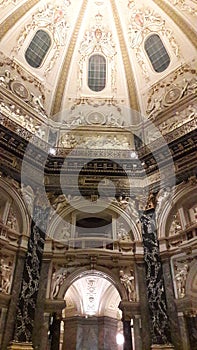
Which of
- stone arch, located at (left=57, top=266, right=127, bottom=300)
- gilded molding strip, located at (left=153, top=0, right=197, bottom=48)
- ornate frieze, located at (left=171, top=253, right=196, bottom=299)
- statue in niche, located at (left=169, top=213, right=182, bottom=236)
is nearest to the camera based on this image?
ornate frieze, located at (left=171, top=253, right=196, bottom=299)

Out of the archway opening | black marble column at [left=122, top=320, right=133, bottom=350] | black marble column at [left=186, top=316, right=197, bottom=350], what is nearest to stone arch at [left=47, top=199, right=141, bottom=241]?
black marble column at [left=122, top=320, right=133, bottom=350]

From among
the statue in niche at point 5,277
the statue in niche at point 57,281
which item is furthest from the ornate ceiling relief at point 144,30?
the statue in niche at point 5,277

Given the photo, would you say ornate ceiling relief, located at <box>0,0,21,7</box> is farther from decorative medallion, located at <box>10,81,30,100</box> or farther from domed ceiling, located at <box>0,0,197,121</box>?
decorative medallion, located at <box>10,81,30,100</box>

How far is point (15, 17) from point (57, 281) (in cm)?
1189

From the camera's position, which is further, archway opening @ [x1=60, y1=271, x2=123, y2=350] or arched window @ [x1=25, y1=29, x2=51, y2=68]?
archway opening @ [x1=60, y1=271, x2=123, y2=350]

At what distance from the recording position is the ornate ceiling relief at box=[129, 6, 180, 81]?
1528 centimetres

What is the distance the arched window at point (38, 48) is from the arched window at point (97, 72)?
243 centimetres

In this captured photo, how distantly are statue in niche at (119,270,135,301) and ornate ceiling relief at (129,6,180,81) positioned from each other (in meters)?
9.86

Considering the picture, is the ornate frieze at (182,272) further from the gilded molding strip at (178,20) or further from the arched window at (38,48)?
the arched window at (38,48)

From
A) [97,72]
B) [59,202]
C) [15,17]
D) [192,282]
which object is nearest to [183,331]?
[192,282]

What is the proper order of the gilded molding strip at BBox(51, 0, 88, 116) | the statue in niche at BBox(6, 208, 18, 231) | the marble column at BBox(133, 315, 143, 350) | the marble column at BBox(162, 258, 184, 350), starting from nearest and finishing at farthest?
the marble column at BBox(162, 258, 184, 350), the marble column at BBox(133, 315, 143, 350), the statue in niche at BBox(6, 208, 18, 231), the gilded molding strip at BBox(51, 0, 88, 116)

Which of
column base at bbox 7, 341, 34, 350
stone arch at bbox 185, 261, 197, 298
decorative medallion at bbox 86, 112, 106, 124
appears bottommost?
column base at bbox 7, 341, 34, 350

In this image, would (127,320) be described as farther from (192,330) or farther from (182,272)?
(182,272)

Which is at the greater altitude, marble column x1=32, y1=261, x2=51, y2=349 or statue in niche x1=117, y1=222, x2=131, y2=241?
statue in niche x1=117, y1=222, x2=131, y2=241
